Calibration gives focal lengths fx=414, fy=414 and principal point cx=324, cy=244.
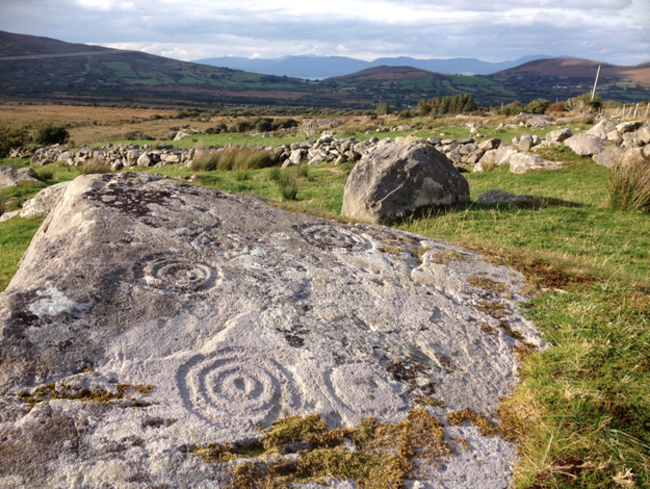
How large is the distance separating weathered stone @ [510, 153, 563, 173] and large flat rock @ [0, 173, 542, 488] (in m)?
9.86

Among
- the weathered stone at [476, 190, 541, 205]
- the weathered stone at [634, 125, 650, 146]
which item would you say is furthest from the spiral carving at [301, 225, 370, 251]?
the weathered stone at [634, 125, 650, 146]

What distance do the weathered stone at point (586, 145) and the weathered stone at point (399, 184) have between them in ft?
21.8

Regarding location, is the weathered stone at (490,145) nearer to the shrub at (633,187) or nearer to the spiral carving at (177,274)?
the shrub at (633,187)

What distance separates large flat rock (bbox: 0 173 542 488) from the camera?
52.9 inches

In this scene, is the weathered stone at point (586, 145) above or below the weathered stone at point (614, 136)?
below

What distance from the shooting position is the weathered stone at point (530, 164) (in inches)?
454

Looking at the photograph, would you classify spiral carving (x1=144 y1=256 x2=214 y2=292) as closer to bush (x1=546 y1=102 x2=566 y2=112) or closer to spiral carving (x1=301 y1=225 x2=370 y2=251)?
spiral carving (x1=301 y1=225 x2=370 y2=251)

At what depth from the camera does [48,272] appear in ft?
6.97

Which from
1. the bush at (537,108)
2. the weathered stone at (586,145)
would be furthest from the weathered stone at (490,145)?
the bush at (537,108)

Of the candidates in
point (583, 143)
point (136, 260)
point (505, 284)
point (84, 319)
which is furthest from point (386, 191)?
point (583, 143)

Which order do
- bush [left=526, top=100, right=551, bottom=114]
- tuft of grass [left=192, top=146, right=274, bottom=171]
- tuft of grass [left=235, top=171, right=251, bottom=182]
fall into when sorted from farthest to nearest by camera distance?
bush [left=526, top=100, right=551, bottom=114]
tuft of grass [left=192, top=146, right=274, bottom=171]
tuft of grass [left=235, top=171, right=251, bottom=182]

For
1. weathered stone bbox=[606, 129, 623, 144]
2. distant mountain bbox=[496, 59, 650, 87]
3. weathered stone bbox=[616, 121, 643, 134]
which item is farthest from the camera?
distant mountain bbox=[496, 59, 650, 87]

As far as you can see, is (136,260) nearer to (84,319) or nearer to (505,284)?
(84,319)

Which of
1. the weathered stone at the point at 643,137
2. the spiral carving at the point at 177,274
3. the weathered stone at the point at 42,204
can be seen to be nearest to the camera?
the spiral carving at the point at 177,274
